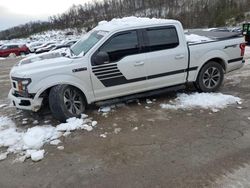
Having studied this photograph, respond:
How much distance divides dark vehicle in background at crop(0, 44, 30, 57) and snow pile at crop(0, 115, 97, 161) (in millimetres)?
27860

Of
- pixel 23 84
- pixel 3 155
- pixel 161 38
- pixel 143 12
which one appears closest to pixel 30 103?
pixel 23 84

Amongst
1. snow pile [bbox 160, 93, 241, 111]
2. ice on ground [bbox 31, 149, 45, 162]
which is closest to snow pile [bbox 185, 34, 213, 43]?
snow pile [bbox 160, 93, 241, 111]

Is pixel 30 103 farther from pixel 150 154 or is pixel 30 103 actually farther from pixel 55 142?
pixel 150 154

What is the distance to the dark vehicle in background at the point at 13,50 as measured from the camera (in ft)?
104

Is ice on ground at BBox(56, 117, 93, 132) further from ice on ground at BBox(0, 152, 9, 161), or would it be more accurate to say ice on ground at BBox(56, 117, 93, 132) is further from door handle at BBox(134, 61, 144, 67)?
door handle at BBox(134, 61, 144, 67)

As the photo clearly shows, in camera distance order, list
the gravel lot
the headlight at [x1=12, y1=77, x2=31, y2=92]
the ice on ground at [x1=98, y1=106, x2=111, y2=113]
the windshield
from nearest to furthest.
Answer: the gravel lot < the headlight at [x1=12, y1=77, x2=31, y2=92] < the windshield < the ice on ground at [x1=98, y1=106, x2=111, y2=113]

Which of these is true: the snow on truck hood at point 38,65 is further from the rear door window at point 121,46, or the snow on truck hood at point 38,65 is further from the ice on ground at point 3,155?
the ice on ground at point 3,155

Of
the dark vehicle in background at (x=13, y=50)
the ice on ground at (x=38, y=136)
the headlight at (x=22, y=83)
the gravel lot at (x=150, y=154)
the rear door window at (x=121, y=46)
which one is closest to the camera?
the gravel lot at (x=150, y=154)

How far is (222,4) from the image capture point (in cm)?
8144

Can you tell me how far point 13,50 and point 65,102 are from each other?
2862 cm

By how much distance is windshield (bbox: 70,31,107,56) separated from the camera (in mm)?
6331

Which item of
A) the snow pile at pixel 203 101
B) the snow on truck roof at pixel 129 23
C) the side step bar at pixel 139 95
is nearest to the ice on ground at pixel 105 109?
the side step bar at pixel 139 95

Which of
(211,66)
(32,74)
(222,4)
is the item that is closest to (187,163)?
(32,74)

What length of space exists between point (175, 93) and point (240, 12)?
75.8 metres
